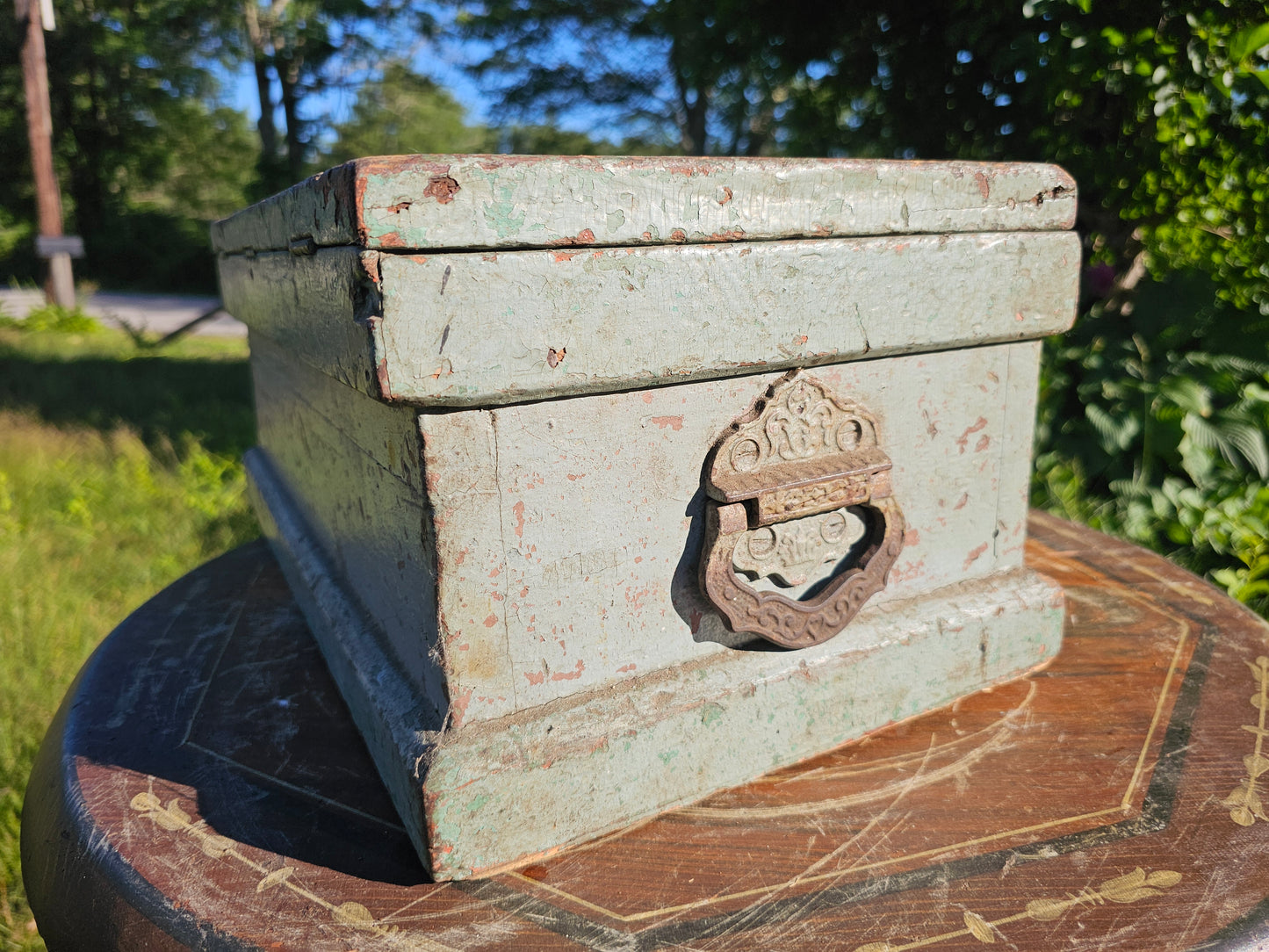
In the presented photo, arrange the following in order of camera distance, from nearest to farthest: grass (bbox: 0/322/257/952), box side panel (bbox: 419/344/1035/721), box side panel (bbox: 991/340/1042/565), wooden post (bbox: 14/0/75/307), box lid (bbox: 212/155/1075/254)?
box lid (bbox: 212/155/1075/254)
box side panel (bbox: 419/344/1035/721)
box side panel (bbox: 991/340/1042/565)
grass (bbox: 0/322/257/952)
wooden post (bbox: 14/0/75/307)

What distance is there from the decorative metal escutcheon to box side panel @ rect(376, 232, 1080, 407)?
0.23 feet

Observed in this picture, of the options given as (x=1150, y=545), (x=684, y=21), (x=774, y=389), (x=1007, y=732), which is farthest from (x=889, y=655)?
(x=684, y=21)

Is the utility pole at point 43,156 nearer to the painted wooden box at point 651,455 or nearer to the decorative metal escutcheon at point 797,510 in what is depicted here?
the painted wooden box at point 651,455

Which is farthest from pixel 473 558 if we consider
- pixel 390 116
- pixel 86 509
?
pixel 390 116

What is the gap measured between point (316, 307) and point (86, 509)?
3118mm

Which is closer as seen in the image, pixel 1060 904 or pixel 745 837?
pixel 1060 904

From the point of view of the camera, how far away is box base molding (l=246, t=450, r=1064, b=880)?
0.89m

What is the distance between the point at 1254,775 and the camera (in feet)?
3.39

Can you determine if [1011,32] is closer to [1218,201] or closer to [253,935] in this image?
[1218,201]

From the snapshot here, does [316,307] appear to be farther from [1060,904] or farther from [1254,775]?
[1254,775]

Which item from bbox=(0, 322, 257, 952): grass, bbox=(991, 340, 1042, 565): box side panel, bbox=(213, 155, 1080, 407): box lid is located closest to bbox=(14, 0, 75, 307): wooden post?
bbox=(0, 322, 257, 952): grass

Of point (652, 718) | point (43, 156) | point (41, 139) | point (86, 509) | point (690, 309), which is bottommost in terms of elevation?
point (86, 509)

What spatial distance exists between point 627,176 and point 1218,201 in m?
2.20

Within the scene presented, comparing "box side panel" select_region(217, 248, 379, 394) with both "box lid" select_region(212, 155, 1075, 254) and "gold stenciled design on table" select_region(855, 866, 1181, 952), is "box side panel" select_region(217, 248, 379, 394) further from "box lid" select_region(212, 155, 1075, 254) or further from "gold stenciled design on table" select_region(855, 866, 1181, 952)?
"gold stenciled design on table" select_region(855, 866, 1181, 952)
